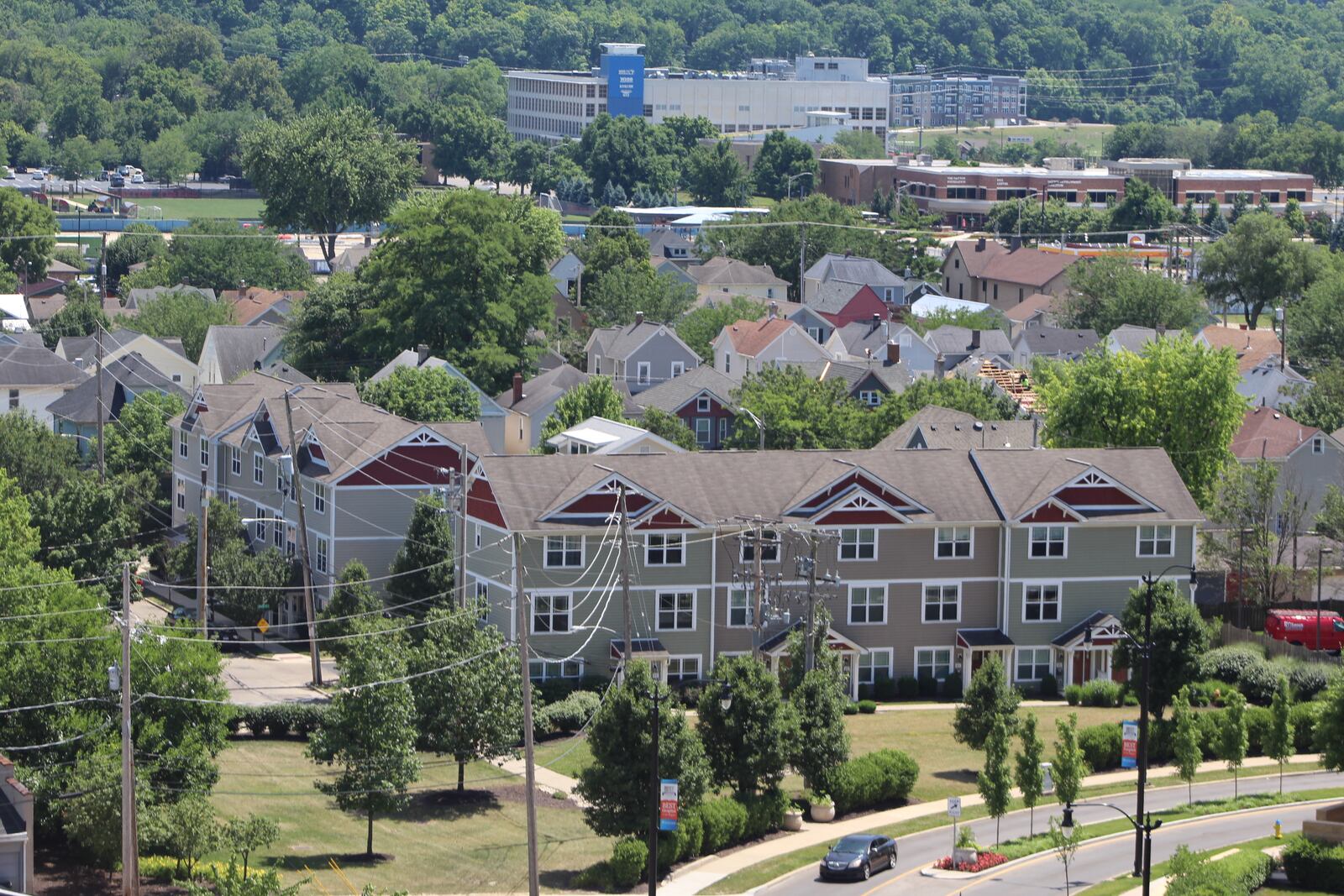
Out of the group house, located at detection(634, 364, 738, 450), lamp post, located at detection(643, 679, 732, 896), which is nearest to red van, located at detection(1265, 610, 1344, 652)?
house, located at detection(634, 364, 738, 450)

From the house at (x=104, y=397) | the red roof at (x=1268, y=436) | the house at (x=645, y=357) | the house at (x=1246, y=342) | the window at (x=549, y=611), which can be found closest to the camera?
the window at (x=549, y=611)

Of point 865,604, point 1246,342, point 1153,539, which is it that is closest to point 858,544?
point 865,604

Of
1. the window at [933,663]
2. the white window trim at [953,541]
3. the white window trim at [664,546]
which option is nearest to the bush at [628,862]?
the white window trim at [664,546]

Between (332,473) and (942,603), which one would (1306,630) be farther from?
(332,473)

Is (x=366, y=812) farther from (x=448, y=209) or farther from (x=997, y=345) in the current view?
(x=997, y=345)

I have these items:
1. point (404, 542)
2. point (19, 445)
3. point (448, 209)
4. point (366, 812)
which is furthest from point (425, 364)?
point (366, 812)

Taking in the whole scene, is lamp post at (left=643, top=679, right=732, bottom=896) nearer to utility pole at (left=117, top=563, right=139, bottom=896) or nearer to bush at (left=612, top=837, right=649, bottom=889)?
bush at (left=612, top=837, right=649, bottom=889)

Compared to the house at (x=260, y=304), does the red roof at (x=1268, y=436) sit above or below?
below

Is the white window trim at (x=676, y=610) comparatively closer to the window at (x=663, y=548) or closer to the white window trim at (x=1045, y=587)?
the window at (x=663, y=548)
